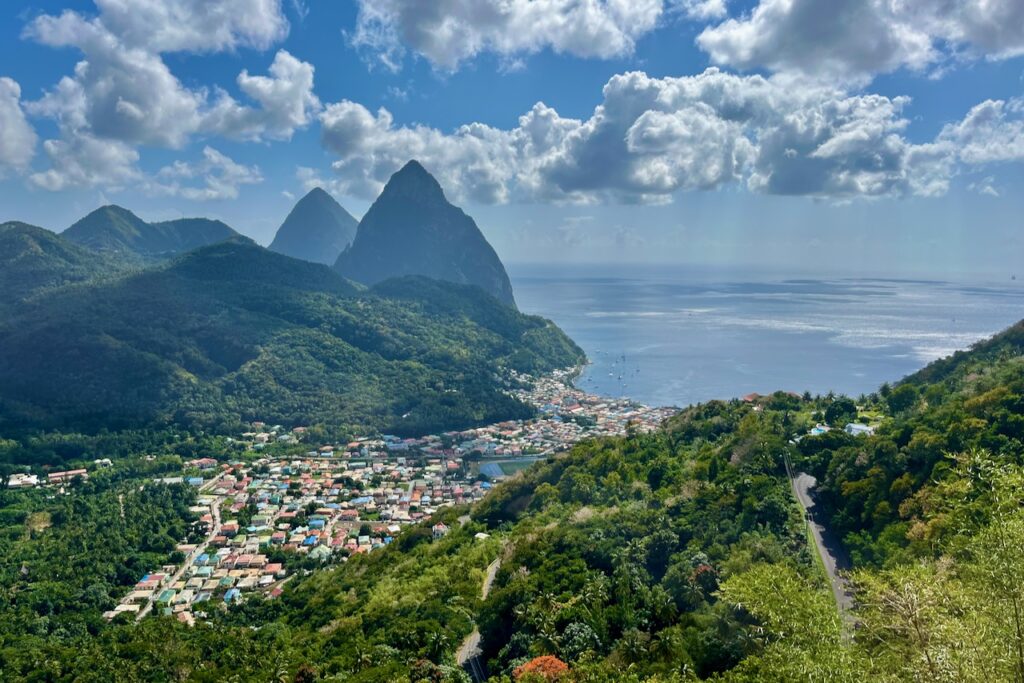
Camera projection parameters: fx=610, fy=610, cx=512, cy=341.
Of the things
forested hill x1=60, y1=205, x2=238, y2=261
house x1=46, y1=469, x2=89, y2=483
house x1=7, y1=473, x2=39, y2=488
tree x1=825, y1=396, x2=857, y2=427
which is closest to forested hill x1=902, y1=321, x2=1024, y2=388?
tree x1=825, y1=396, x2=857, y2=427

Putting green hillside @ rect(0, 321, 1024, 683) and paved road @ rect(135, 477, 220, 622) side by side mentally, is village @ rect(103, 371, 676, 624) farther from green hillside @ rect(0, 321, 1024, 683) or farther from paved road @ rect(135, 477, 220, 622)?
green hillside @ rect(0, 321, 1024, 683)

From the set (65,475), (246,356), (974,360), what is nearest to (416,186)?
(246,356)

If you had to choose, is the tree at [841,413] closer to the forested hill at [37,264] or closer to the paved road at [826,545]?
the paved road at [826,545]

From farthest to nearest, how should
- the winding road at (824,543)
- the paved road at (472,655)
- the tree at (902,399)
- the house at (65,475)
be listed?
the house at (65,475)
the tree at (902,399)
the paved road at (472,655)
the winding road at (824,543)

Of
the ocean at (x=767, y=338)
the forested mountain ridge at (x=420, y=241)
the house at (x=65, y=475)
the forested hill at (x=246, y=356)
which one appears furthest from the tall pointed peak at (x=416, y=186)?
the house at (x=65, y=475)

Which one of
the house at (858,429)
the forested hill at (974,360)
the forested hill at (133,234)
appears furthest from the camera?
the forested hill at (133,234)

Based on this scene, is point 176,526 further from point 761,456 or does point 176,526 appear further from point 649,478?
point 761,456
